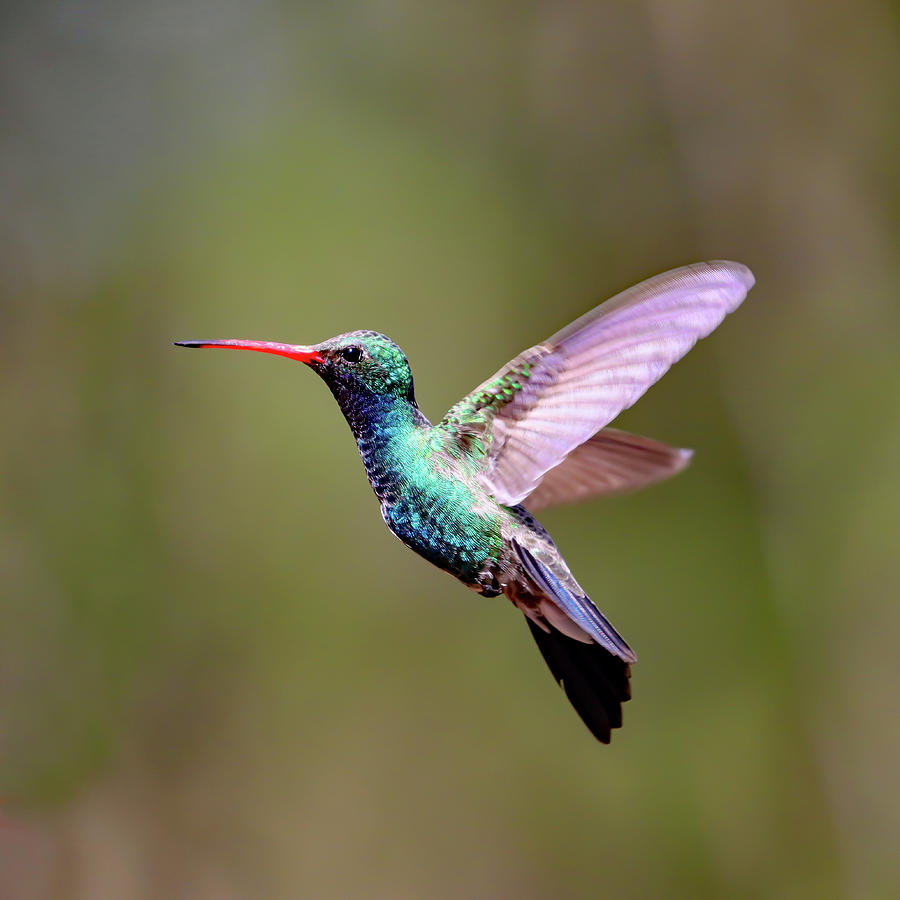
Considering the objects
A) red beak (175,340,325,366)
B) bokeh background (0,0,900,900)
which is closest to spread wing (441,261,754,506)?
red beak (175,340,325,366)

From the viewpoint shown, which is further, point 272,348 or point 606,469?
point 606,469

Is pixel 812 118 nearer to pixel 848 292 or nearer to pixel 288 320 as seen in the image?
pixel 848 292

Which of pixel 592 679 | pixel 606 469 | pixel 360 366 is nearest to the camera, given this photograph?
pixel 360 366

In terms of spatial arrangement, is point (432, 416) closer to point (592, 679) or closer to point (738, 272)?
point (592, 679)

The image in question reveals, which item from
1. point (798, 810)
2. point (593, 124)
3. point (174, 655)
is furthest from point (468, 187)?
point (798, 810)

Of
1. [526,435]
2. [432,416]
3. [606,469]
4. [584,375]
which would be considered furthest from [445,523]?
[432,416]

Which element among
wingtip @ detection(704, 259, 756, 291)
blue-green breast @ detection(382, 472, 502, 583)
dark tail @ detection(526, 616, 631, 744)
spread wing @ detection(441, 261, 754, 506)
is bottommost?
dark tail @ detection(526, 616, 631, 744)

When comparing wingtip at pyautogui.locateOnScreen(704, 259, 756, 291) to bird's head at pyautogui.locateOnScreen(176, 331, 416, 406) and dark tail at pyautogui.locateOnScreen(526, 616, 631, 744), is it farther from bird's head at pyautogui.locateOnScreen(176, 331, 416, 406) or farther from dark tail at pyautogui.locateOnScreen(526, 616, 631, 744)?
dark tail at pyautogui.locateOnScreen(526, 616, 631, 744)
